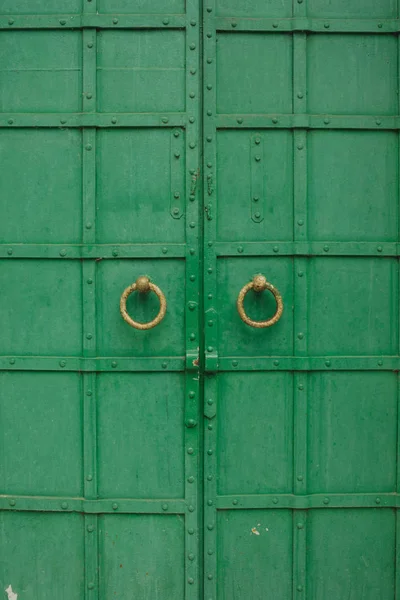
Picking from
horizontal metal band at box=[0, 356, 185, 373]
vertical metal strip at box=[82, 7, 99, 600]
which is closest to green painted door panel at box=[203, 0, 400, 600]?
horizontal metal band at box=[0, 356, 185, 373]

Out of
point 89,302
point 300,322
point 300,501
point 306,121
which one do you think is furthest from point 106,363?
point 306,121

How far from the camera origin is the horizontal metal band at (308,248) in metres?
1.75

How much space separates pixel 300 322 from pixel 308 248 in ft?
0.73

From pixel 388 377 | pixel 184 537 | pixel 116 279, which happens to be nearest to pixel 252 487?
pixel 184 537

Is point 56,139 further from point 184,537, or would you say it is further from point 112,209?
point 184,537

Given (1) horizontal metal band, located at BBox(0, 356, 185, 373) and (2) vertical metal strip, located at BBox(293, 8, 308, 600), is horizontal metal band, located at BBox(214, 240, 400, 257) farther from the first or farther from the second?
(1) horizontal metal band, located at BBox(0, 356, 185, 373)

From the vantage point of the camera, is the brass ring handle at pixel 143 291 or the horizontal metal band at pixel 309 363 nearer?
the brass ring handle at pixel 143 291

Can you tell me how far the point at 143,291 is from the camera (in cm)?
167

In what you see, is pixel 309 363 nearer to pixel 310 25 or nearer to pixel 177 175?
pixel 177 175

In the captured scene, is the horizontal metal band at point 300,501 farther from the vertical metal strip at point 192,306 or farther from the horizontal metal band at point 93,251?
the horizontal metal band at point 93,251

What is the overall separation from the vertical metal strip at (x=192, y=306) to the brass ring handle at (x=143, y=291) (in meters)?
0.11

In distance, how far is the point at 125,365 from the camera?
5.76 feet

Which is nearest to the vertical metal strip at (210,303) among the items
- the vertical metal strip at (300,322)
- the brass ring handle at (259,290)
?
the brass ring handle at (259,290)

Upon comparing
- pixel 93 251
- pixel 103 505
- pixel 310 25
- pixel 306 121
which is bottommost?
pixel 103 505
